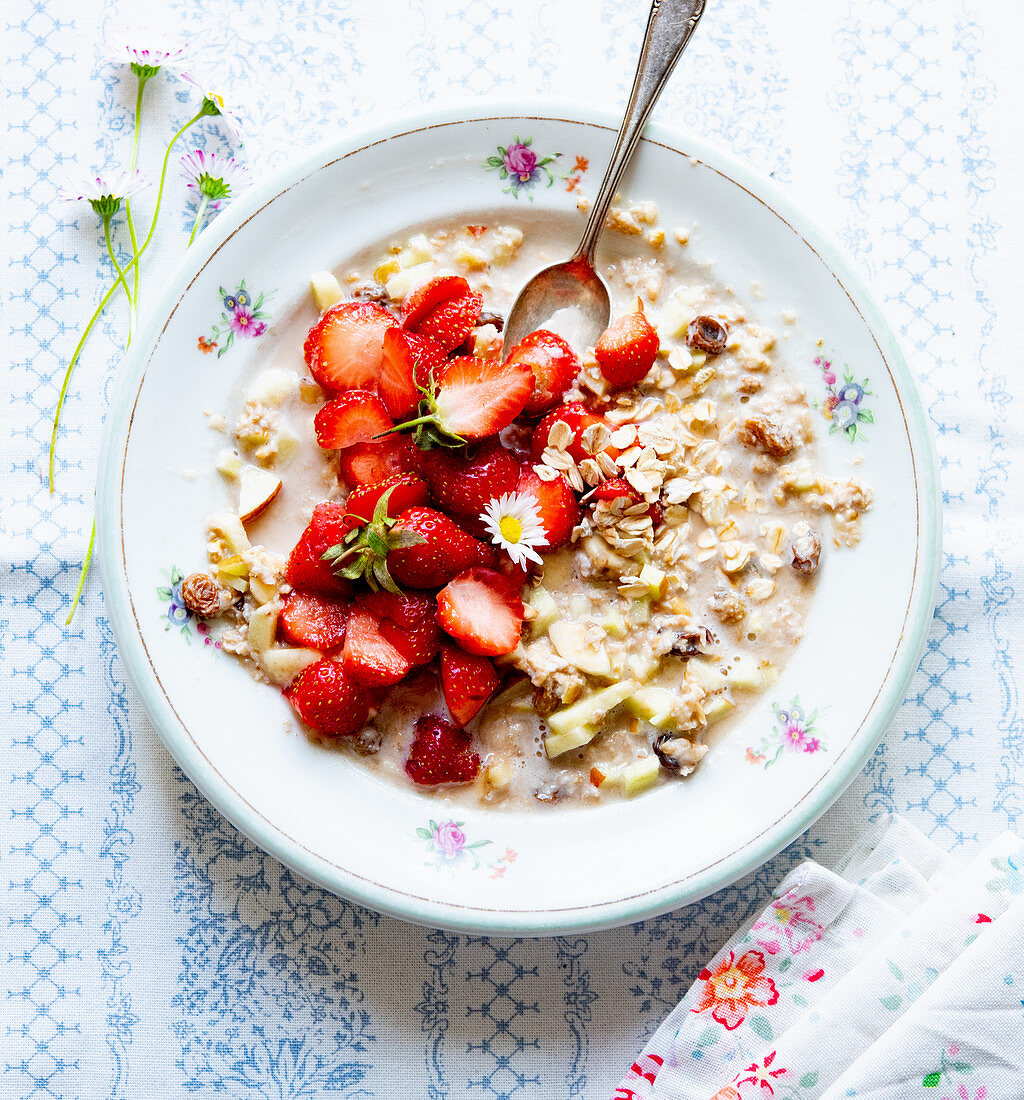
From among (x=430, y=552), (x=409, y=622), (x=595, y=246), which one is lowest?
(x=409, y=622)

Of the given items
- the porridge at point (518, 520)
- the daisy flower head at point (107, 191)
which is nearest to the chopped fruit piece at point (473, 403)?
the porridge at point (518, 520)

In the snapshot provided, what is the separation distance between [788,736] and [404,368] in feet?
2.63

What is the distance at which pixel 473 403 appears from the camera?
131cm

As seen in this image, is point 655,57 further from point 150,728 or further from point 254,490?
point 150,728

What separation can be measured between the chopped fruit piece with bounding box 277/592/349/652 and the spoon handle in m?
0.80

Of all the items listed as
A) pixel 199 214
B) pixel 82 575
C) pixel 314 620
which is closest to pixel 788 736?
pixel 314 620

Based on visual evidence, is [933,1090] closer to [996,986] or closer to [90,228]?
[996,986]

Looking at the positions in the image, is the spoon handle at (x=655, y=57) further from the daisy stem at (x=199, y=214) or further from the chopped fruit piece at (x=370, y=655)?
the chopped fruit piece at (x=370, y=655)

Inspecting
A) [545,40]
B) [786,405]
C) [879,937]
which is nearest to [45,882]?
[879,937]

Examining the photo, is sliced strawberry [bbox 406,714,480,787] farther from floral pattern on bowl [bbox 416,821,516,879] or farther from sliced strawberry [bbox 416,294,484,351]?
sliced strawberry [bbox 416,294,484,351]

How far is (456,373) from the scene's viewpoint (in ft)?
4.32

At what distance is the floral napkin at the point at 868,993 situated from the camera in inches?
51.6

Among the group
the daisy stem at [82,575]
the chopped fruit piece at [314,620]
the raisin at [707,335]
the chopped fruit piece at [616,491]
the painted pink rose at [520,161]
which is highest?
the painted pink rose at [520,161]

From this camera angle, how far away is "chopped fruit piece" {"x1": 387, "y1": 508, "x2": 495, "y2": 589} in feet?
4.24
